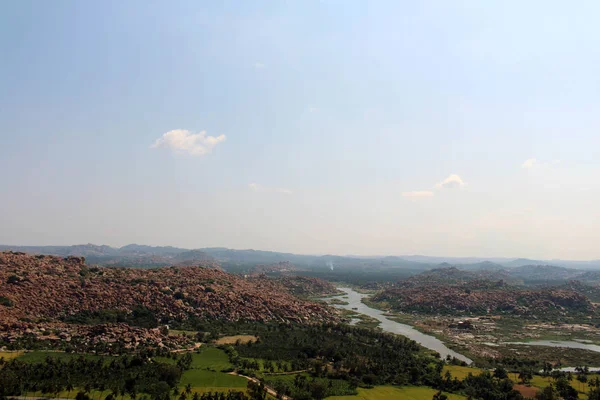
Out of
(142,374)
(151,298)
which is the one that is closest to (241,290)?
(151,298)

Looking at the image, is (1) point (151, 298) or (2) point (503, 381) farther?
(1) point (151, 298)

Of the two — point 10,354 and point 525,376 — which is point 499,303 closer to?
point 525,376

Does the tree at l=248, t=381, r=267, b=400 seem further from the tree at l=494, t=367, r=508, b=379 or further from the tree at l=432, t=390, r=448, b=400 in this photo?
the tree at l=494, t=367, r=508, b=379

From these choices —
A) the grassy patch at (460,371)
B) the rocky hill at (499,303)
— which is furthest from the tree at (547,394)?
the rocky hill at (499,303)

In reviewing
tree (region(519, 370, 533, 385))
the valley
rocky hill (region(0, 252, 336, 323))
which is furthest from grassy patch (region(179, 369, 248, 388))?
tree (region(519, 370, 533, 385))

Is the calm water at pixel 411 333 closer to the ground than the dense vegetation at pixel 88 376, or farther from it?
closer to the ground

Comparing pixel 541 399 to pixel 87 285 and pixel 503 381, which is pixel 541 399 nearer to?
pixel 503 381

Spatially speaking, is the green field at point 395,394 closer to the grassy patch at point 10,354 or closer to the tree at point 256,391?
the tree at point 256,391
